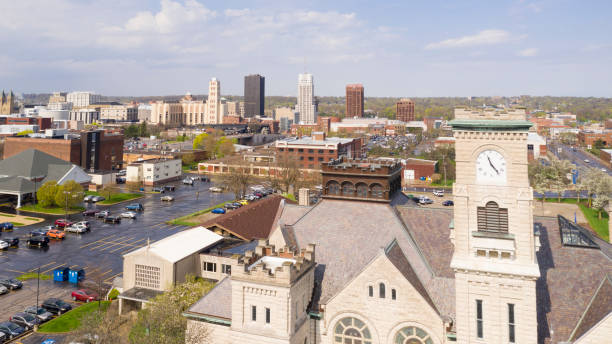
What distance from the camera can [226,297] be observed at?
27.9 meters

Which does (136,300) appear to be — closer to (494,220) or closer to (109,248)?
(109,248)

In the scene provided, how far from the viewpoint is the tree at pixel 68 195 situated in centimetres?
7819

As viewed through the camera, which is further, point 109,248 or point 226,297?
point 109,248

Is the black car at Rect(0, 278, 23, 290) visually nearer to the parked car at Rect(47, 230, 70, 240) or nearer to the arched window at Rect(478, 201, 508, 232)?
the parked car at Rect(47, 230, 70, 240)

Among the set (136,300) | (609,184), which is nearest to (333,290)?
(136,300)

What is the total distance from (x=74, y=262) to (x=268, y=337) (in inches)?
1523

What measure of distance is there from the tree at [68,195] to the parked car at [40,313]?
44.3 m

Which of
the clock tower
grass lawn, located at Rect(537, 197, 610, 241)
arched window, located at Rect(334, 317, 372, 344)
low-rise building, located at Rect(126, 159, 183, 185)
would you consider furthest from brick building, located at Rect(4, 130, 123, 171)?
grass lawn, located at Rect(537, 197, 610, 241)

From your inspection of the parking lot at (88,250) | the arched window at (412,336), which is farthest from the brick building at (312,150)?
the arched window at (412,336)

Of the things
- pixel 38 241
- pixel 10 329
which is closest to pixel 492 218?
pixel 10 329

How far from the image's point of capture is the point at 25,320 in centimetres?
3569

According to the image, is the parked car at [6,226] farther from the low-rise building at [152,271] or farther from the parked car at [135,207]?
the low-rise building at [152,271]

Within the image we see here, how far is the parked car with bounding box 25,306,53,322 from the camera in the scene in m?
36.6

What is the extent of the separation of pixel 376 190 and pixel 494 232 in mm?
13487
